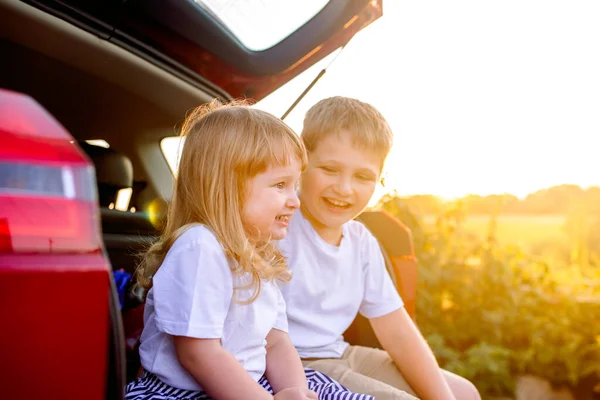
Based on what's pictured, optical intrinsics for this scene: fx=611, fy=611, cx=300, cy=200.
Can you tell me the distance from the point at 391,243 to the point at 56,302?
68.4 inches

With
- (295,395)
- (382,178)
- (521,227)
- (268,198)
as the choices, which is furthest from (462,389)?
(521,227)

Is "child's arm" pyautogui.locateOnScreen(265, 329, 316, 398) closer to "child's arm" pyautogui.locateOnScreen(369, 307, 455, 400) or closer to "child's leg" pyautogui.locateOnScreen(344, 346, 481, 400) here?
"child's leg" pyautogui.locateOnScreen(344, 346, 481, 400)

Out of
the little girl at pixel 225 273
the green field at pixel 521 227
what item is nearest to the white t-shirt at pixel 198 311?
the little girl at pixel 225 273

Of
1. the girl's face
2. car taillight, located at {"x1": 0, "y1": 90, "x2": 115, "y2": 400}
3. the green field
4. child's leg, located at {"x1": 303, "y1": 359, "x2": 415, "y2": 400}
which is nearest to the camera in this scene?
car taillight, located at {"x1": 0, "y1": 90, "x2": 115, "y2": 400}

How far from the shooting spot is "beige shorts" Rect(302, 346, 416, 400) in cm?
175

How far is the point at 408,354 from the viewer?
2.03m

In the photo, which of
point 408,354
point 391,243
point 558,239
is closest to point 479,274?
point 558,239

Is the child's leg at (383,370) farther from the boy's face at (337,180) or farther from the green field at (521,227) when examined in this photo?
the green field at (521,227)

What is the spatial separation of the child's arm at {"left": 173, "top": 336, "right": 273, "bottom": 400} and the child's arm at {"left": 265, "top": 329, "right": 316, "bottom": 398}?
0.93ft

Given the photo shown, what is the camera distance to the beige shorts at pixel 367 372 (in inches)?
68.9

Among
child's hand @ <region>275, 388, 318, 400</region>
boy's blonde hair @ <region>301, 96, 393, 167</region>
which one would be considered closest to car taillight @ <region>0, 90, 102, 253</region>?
child's hand @ <region>275, 388, 318, 400</region>

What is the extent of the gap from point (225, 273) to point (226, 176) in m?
0.25

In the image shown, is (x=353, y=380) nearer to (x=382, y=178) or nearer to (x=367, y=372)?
(x=367, y=372)

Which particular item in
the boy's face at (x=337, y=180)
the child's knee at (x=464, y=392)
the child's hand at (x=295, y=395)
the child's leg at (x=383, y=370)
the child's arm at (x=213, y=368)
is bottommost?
the child's knee at (x=464, y=392)
